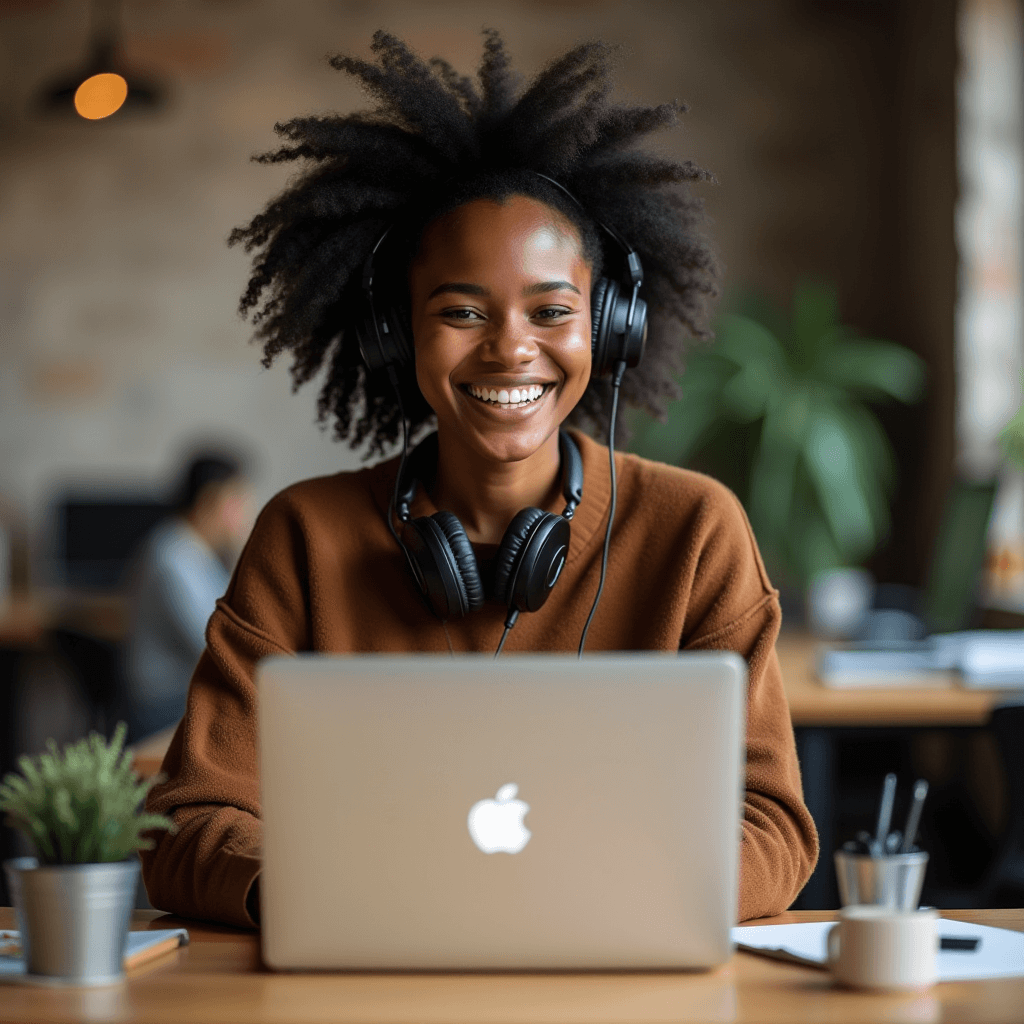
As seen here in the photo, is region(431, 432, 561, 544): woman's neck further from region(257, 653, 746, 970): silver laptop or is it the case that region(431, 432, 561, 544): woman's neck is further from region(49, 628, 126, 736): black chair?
region(49, 628, 126, 736): black chair

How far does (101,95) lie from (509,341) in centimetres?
318

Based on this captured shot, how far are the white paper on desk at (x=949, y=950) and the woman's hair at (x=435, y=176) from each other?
793mm

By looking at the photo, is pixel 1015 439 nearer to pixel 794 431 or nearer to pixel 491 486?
pixel 794 431

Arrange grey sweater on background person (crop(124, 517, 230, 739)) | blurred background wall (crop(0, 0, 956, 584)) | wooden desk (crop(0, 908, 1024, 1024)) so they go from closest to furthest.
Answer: wooden desk (crop(0, 908, 1024, 1024))
grey sweater on background person (crop(124, 517, 230, 739))
blurred background wall (crop(0, 0, 956, 584))

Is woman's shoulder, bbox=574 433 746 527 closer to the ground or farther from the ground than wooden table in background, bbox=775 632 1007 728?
farther from the ground

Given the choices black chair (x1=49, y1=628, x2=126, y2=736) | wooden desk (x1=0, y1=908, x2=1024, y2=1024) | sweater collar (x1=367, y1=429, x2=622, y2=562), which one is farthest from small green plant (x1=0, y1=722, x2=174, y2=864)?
black chair (x1=49, y1=628, x2=126, y2=736)

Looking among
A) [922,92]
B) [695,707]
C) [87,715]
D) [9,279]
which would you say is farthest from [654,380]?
[9,279]

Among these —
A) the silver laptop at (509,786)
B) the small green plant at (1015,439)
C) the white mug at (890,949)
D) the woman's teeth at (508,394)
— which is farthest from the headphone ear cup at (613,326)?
the small green plant at (1015,439)

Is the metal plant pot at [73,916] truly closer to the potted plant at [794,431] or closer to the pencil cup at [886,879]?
the pencil cup at [886,879]

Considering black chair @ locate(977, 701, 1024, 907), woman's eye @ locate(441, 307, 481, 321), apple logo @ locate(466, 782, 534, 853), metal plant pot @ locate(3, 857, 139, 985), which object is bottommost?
black chair @ locate(977, 701, 1024, 907)

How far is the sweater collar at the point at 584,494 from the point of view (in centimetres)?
154

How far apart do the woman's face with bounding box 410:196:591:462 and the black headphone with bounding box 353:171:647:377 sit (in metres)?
0.03

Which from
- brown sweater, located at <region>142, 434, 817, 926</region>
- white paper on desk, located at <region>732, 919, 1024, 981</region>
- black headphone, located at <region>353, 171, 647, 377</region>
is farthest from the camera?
black headphone, located at <region>353, 171, 647, 377</region>

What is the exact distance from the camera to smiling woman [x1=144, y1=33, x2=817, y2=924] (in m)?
1.45
